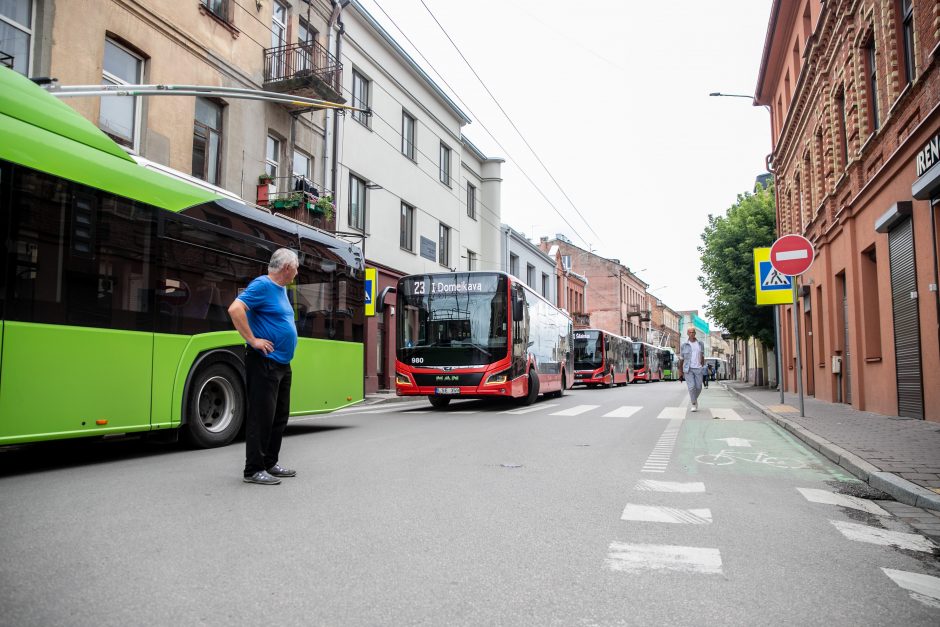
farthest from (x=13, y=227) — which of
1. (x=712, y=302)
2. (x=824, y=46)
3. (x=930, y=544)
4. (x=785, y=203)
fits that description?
(x=712, y=302)

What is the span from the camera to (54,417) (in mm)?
6172

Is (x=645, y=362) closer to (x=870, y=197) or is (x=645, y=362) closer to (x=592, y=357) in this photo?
(x=592, y=357)

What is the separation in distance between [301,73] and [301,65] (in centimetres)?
171

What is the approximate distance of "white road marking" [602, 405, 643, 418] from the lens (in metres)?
13.8

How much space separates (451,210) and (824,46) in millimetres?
17685

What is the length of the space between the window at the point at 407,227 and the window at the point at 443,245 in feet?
8.62

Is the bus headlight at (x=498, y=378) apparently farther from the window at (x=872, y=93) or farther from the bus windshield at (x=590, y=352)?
the bus windshield at (x=590, y=352)

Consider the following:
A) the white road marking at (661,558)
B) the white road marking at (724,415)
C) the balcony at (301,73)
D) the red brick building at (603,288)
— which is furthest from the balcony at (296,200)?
the red brick building at (603,288)

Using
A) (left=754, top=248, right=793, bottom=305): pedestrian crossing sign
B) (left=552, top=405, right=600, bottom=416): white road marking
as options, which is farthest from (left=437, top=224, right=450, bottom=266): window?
(left=754, top=248, right=793, bottom=305): pedestrian crossing sign

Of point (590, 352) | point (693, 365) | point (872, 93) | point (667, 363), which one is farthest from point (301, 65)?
point (667, 363)

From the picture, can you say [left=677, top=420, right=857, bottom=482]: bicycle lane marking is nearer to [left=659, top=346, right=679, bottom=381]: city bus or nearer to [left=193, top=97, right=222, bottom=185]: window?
[left=193, top=97, right=222, bottom=185]: window

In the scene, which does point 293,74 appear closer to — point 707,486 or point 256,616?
point 707,486

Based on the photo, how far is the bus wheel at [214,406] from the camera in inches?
313

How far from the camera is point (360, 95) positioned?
82.2 ft
